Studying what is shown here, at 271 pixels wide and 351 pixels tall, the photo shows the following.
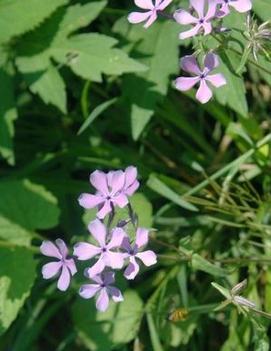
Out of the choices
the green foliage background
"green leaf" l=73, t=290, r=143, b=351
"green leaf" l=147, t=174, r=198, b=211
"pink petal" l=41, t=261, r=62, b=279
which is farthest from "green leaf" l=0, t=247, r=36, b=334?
"pink petal" l=41, t=261, r=62, b=279

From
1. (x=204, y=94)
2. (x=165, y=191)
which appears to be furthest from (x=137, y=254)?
(x=165, y=191)

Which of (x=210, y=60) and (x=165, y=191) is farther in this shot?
(x=165, y=191)

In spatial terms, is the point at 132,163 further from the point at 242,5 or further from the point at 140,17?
the point at 242,5

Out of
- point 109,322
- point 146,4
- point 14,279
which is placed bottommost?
point 109,322

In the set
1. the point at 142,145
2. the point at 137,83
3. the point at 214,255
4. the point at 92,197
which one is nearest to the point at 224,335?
the point at 214,255

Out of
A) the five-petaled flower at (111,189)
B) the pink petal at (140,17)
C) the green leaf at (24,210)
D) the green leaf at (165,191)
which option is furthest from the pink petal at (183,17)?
the green leaf at (24,210)

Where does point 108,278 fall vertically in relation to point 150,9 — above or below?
below

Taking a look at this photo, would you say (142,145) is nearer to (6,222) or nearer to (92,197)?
(6,222)

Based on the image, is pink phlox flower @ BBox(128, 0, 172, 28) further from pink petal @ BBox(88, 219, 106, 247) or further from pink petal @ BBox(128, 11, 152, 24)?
pink petal @ BBox(88, 219, 106, 247)

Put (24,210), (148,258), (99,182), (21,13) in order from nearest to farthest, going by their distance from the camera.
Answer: (148,258)
(99,182)
(21,13)
(24,210)
